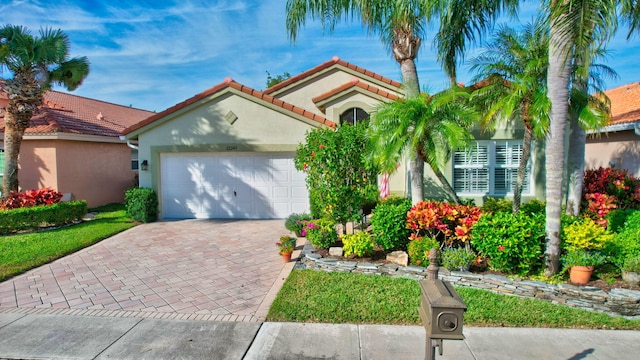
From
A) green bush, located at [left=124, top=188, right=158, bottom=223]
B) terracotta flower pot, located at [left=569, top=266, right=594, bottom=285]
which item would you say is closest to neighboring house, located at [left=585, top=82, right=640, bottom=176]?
terracotta flower pot, located at [left=569, top=266, right=594, bottom=285]

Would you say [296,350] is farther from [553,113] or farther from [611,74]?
[611,74]

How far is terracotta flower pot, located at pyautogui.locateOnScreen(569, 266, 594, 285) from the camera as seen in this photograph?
5988 millimetres

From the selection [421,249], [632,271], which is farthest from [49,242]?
[632,271]

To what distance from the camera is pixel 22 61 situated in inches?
476

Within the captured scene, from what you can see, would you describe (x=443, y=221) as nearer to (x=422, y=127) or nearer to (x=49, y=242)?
(x=422, y=127)

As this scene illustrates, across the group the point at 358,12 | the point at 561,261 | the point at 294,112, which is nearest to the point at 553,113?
the point at 561,261

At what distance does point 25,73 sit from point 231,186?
7.79 m

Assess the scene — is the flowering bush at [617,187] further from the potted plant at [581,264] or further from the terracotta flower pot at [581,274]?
the terracotta flower pot at [581,274]

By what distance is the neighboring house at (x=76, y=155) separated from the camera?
1452 cm

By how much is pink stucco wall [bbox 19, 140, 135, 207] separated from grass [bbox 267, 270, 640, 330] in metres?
12.8

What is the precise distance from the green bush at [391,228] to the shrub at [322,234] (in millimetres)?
1006

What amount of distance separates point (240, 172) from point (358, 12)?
6873mm

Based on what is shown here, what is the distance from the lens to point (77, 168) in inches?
603

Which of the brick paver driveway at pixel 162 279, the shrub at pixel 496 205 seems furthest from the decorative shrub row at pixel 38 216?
the shrub at pixel 496 205
